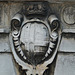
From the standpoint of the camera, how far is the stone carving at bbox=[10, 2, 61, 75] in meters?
6.33

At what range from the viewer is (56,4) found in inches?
A: 254

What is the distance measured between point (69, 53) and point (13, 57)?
708 mm

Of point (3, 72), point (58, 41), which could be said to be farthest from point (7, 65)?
point (58, 41)

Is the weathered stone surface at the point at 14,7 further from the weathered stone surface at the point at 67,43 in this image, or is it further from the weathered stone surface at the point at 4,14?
the weathered stone surface at the point at 67,43

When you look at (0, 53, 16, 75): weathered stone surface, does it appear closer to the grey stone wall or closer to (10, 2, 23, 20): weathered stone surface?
the grey stone wall

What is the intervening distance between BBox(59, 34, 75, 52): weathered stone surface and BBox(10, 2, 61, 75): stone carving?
62 millimetres

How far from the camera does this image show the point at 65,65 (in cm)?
636

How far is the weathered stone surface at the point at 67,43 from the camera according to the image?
20.9ft

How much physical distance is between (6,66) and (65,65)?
742 mm

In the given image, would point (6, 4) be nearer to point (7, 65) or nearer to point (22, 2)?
point (22, 2)

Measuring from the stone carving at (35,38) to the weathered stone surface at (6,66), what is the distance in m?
0.10

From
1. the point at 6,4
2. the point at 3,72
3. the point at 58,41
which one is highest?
the point at 6,4

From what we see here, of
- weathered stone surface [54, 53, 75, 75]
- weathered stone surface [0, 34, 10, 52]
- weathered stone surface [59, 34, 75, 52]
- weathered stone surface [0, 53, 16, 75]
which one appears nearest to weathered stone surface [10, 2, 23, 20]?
weathered stone surface [0, 34, 10, 52]

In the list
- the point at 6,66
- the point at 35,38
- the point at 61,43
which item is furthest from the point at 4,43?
the point at 61,43
